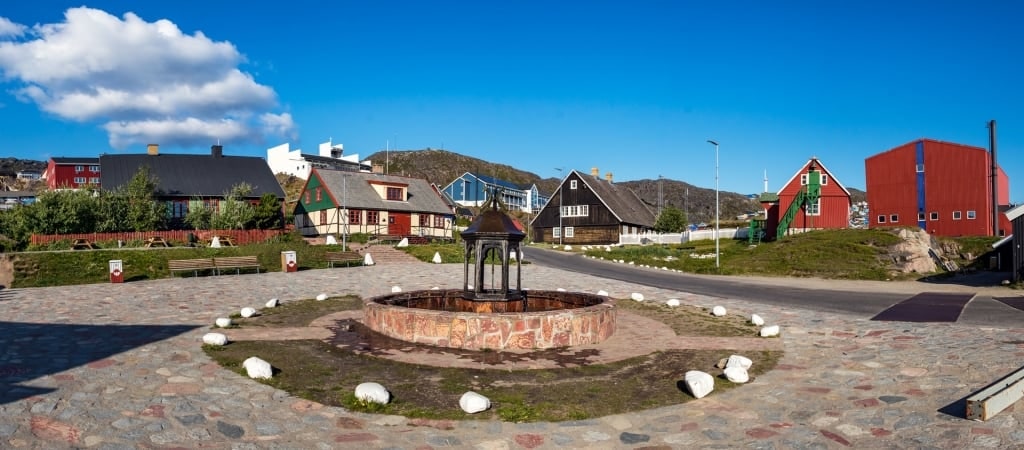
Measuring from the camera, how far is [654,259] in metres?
40.7

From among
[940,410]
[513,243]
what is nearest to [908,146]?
[513,243]

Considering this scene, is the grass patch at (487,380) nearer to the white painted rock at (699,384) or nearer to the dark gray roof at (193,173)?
the white painted rock at (699,384)

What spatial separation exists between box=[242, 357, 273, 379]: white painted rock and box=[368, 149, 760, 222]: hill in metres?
141

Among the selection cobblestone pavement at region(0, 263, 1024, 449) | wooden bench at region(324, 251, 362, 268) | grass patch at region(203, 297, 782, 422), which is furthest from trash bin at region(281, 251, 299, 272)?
grass patch at region(203, 297, 782, 422)

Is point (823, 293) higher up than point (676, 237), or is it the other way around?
point (676, 237)

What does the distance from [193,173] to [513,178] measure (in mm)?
124554

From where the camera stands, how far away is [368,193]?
52.1 meters

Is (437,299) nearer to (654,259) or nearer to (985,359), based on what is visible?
(985,359)

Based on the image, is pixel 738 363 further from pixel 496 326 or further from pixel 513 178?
pixel 513 178

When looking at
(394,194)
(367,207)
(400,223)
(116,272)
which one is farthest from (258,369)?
(394,194)

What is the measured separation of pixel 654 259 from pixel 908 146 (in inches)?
870

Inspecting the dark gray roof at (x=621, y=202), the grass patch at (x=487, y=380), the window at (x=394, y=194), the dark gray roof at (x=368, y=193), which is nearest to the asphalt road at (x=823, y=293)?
the grass patch at (x=487, y=380)

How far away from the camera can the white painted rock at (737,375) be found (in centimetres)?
869

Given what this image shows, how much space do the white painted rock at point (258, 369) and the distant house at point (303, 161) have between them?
10096cm
